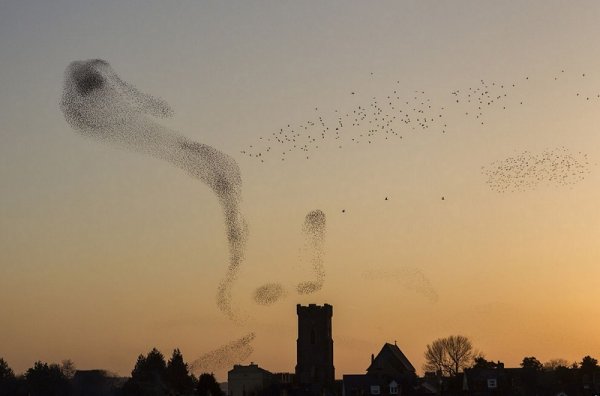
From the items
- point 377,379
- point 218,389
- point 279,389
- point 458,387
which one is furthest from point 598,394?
point 218,389

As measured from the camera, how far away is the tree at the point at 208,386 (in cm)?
15762

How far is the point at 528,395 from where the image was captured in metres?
199

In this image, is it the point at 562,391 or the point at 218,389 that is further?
the point at 562,391

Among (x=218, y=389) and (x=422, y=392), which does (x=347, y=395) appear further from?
(x=218, y=389)

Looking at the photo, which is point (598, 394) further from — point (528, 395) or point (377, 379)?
point (377, 379)

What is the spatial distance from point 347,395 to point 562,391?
3552cm

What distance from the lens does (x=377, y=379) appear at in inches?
7712

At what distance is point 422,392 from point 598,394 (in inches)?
1124

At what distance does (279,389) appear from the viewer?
193 m

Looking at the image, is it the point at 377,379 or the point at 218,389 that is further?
the point at 377,379

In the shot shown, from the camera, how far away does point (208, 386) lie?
522ft

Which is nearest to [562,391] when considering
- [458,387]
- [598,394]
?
[598,394]

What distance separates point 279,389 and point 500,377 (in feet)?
118

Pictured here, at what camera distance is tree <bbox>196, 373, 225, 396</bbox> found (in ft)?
517
